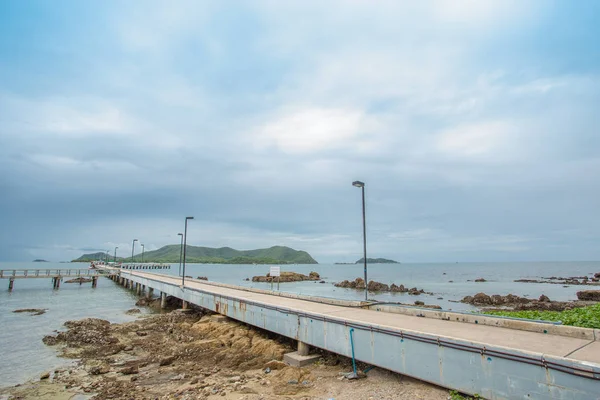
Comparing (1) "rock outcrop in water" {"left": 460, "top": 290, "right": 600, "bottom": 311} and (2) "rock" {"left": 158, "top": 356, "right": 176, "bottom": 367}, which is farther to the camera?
(1) "rock outcrop in water" {"left": 460, "top": 290, "right": 600, "bottom": 311}

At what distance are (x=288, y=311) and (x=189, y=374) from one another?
384 cm

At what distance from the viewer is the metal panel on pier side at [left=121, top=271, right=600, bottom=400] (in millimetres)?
5777

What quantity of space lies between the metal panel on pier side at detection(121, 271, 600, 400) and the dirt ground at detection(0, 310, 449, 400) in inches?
19.9

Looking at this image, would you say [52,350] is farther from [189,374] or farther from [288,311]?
[288,311]

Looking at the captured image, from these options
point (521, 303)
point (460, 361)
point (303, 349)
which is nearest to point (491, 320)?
point (460, 361)

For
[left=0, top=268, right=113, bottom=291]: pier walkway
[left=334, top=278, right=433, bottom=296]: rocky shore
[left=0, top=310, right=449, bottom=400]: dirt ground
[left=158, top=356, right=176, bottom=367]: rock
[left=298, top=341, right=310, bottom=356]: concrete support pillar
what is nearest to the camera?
[left=0, top=310, right=449, bottom=400]: dirt ground

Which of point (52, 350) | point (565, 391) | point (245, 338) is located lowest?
point (52, 350)

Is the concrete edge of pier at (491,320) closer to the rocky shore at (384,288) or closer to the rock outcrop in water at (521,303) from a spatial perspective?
the rock outcrop in water at (521,303)

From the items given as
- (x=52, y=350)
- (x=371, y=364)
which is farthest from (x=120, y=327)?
(x=371, y=364)

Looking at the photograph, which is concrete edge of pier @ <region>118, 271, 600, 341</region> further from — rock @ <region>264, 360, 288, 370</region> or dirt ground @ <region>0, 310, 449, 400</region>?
rock @ <region>264, 360, 288, 370</region>

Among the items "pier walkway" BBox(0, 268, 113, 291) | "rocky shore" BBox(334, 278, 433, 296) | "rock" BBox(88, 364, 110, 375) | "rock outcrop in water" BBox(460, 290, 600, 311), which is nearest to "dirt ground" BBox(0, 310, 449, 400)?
"rock" BBox(88, 364, 110, 375)

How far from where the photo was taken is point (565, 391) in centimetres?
575

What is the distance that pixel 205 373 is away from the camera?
1134cm

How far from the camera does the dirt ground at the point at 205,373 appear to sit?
866cm
